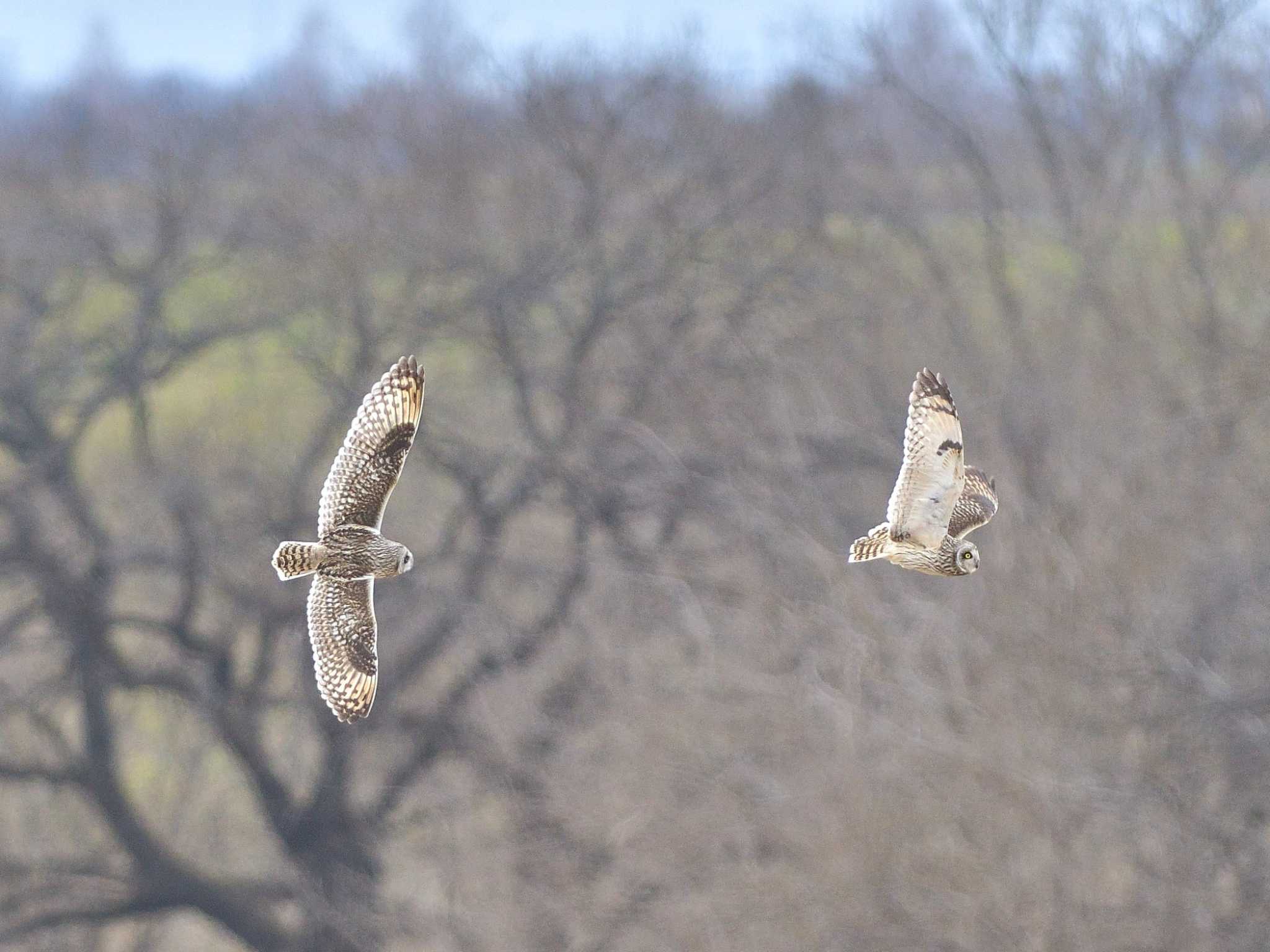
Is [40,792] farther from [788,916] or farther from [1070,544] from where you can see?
[1070,544]

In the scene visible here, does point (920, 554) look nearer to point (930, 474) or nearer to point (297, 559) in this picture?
point (930, 474)

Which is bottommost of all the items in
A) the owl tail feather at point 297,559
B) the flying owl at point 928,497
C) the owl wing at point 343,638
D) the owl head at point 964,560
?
the owl wing at point 343,638

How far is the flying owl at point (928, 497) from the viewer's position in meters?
3.70

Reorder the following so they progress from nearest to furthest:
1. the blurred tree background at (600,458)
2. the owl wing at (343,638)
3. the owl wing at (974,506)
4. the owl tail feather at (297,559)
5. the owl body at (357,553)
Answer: the owl tail feather at (297,559)
the owl body at (357,553)
the owl wing at (343,638)
the owl wing at (974,506)
the blurred tree background at (600,458)

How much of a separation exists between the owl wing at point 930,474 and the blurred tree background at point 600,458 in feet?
28.8

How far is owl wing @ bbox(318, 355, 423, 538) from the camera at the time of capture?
13.0 feet

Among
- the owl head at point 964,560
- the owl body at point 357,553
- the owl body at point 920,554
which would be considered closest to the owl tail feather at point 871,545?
the owl body at point 920,554

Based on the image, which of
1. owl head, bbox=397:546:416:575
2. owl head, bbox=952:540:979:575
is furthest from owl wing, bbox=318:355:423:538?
owl head, bbox=952:540:979:575

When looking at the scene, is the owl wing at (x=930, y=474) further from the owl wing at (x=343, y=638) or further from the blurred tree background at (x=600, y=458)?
the blurred tree background at (x=600, y=458)

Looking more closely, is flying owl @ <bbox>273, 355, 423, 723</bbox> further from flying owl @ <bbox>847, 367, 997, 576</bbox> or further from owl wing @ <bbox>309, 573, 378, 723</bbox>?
flying owl @ <bbox>847, 367, 997, 576</bbox>

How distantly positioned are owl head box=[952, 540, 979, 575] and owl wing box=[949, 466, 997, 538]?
48 cm

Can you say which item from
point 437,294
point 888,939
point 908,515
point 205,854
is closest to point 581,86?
point 437,294

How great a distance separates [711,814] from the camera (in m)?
13.7

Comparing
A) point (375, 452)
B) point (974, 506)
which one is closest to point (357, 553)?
point (375, 452)
